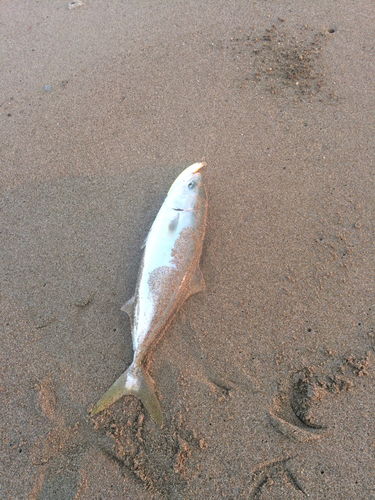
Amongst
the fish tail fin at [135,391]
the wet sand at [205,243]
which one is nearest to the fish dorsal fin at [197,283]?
the wet sand at [205,243]

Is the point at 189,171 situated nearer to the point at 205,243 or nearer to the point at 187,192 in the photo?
the point at 187,192

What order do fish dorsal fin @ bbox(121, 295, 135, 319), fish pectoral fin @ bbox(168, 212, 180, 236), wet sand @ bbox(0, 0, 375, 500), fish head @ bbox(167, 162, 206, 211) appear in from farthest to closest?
1. fish head @ bbox(167, 162, 206, 211)
2. fish pectoral fin @ bbox(168, 212, 180, 236)
3. fish dorsal fin @ bbox(121, 295, 135, 319)
4. wet sand @ bbox(0, 0, 375, 500)

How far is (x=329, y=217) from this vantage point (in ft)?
10.2

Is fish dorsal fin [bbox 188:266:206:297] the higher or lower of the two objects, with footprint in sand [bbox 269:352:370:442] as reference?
higher

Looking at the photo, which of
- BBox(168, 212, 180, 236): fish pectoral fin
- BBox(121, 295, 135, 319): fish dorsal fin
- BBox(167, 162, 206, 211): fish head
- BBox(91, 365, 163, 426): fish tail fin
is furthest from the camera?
BBox(167, 162, 206, 211): fish head

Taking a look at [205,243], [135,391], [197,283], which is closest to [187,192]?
[205,243]

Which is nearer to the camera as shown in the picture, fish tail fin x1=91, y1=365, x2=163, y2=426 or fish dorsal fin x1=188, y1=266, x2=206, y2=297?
fish tail fin x1=91, y1=365, x2=163, y2=426

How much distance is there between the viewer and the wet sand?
7.58 ft

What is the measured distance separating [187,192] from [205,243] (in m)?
0.48

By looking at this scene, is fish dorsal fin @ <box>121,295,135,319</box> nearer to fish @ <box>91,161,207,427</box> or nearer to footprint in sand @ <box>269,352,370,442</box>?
fish @ <box>91,161,207,427</box>

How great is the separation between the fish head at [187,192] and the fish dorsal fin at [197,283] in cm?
59

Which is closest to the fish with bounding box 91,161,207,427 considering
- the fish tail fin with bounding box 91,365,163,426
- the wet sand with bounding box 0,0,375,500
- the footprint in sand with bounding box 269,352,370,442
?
the fish tail fin with bounding box 91,365,163,426

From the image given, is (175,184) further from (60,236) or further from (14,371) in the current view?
(14,371)

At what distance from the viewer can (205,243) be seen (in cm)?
306
